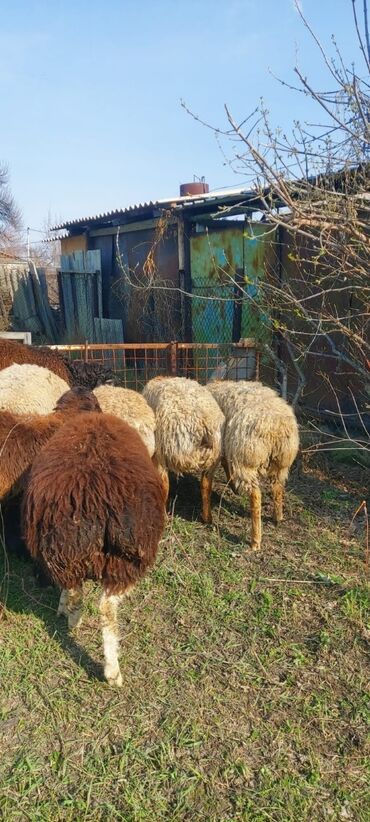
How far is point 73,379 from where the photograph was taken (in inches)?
276

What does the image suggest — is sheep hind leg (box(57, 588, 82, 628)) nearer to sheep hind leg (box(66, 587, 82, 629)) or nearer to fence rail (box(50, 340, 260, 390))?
sheep hind leg (box(66, 587, 82, 629))

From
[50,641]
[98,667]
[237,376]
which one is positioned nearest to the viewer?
[98,667]

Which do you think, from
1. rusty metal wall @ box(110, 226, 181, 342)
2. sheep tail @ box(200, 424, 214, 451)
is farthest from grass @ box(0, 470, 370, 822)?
rusty metal wall @ box(110, 226, 181, 342)

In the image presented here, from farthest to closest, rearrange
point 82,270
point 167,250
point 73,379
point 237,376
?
1. point 82,270
2. point 167,250
3. point 237,376
4. point 73,379

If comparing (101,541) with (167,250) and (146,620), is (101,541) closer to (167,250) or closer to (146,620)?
(146,620)

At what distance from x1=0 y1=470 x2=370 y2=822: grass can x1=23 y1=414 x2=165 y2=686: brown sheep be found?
0.34 metres

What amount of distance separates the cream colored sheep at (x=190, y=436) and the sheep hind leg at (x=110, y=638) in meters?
2.03

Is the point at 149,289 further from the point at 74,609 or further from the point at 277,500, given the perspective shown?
the point at 74,609

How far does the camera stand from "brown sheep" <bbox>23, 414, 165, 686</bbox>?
2.93m

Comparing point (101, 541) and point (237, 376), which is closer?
point (101, 541)

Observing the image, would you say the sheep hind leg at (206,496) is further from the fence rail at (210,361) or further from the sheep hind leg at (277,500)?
the fence rail at (210,361)

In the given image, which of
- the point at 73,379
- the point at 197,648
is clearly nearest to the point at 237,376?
the point at 73,379

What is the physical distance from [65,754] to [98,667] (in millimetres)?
607

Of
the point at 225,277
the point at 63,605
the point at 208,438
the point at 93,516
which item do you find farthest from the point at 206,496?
the point at 225,277
